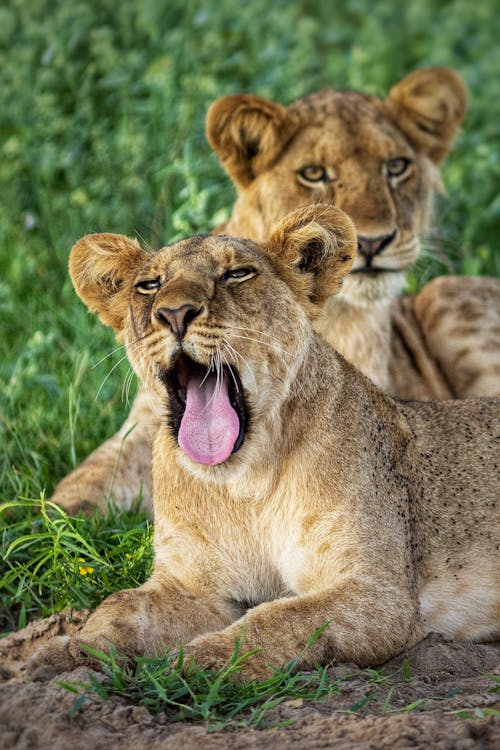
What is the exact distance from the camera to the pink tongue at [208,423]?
11.1 ft

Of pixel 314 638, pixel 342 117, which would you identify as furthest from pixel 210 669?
pixel 342 117

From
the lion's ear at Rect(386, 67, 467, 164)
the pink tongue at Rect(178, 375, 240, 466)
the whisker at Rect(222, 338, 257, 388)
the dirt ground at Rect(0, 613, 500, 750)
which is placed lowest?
the dirt ground at Rect(0, 613, 500, 750)

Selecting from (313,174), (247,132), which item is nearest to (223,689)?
(313,174)

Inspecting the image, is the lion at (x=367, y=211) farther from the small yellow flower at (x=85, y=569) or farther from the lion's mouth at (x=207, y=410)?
the lion's mouth at (x=207, y=410)

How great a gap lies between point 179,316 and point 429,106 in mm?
2470

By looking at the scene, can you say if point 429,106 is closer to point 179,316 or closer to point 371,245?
point 371,245

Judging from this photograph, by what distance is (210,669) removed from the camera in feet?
10.2

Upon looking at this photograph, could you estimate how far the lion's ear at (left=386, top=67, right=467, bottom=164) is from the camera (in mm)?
5289

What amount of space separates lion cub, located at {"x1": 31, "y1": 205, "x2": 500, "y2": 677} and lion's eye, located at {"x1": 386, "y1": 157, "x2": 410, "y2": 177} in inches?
54.1

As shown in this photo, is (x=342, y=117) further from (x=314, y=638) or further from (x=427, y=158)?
(x=314, y=638)

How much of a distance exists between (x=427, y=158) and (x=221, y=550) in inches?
91.6

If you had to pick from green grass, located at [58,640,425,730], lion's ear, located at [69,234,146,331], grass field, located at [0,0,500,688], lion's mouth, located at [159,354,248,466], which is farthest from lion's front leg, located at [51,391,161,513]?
green grass, located at [58,640,425,730]

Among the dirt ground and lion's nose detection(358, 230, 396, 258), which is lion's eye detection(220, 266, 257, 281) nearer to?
the dirt ground

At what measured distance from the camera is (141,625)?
3424 millimetres
